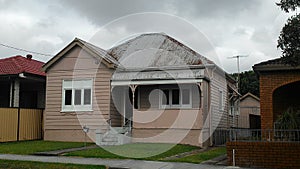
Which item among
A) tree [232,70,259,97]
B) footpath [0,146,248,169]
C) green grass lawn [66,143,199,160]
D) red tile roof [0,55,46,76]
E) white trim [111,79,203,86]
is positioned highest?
tree [232,70,259,97]

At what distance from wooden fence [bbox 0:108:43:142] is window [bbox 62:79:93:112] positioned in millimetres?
2236

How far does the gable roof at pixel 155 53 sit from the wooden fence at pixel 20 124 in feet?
19.4

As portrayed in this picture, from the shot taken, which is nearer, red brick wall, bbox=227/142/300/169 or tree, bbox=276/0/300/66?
tree, bbox=276/0/300/66

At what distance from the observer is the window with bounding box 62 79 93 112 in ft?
68.5

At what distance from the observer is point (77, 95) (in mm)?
21141

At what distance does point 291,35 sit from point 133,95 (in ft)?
36.0

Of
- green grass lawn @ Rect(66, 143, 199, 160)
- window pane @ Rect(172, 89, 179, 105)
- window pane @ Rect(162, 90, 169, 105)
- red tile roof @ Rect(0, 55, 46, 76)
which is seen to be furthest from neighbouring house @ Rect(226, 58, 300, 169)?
red tile roof @ Rect(0, 55, 46, 76)

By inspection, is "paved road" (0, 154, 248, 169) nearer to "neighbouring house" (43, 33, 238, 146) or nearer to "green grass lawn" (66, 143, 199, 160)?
"green grass lawn" (66, 143, 199, 160)

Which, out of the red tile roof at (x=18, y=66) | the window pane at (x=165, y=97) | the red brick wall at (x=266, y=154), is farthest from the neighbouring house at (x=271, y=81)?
the red tile roof at (x=18, y=66)

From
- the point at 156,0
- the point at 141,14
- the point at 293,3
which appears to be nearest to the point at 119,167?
the point at 293,3

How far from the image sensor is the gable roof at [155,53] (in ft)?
67.8

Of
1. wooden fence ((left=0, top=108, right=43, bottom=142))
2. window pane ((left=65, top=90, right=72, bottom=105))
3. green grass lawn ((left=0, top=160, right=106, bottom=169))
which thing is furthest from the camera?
window pane ((left=65, top=90, right=72, bottom=105))

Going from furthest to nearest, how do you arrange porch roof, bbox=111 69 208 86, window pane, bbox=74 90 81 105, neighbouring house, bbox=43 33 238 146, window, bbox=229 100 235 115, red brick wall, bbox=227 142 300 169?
1. window, bbox=229 100 235 115
2. window pane, bbox=74 90 81 105
3. neighbouring house, bbox=43 33 238 146
4. porch roof, bbox=111 69 208 86
5. red brick wall, bbox=227 142 300 169

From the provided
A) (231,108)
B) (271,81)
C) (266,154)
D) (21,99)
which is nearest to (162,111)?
(271,81)
